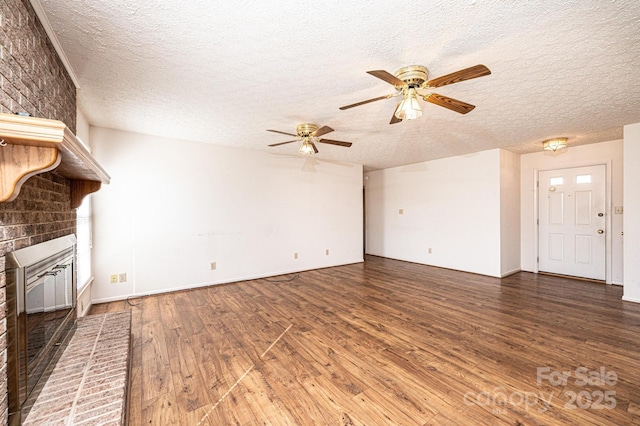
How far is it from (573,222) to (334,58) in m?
5.37

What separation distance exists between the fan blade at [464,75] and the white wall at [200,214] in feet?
11.4

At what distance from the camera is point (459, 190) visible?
5.30m

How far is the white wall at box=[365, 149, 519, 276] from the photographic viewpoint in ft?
15.8

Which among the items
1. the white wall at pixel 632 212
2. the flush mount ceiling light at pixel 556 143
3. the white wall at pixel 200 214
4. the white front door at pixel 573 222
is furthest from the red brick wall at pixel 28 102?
the white front door at pixel 573 222

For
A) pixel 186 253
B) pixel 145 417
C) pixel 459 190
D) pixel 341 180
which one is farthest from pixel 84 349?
pixel 459 190

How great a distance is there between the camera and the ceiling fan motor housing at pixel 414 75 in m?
2.03

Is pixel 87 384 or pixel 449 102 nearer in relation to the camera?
pixel 87 384

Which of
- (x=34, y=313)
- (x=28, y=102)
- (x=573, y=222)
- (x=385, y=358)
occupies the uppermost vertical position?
(x=28, y=102)

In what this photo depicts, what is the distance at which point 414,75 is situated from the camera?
204cm

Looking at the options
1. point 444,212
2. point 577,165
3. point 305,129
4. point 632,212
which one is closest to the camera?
point 305,129

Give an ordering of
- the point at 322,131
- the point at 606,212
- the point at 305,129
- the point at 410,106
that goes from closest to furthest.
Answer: the point at 410,106 → the point at 322,131 → the point at 305,129 → the point at 606,212

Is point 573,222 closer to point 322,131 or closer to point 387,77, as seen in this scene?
point 322,131

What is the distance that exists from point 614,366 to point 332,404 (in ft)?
7.46

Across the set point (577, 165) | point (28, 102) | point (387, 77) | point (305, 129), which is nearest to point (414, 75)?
point (387, 77)
